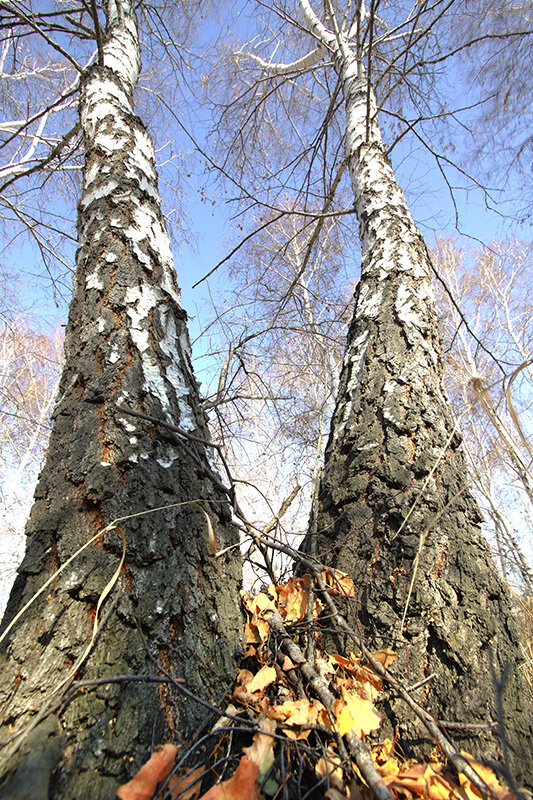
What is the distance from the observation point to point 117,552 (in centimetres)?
78

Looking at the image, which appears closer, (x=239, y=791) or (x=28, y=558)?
(x=239, y=791)

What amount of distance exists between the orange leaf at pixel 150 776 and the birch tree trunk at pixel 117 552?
42 millimetres

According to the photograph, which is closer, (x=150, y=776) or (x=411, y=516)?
(x=150, y=776)

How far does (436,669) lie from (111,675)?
71 centimetres

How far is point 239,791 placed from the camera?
0.55 meters

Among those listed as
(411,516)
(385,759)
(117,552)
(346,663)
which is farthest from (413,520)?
(117,552)

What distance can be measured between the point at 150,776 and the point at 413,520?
2.60 feet

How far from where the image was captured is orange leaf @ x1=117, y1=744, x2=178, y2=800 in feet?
1.73

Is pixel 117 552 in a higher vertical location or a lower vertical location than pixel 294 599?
higher

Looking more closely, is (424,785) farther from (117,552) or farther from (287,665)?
(117,552)

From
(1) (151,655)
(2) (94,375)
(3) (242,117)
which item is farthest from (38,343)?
(1) (151,655)

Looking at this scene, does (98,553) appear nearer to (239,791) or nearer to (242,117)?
(239,791)

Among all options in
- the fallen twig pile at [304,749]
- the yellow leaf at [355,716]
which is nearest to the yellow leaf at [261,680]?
the fallen twig pile at [304,749]

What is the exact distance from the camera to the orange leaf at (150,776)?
529 mm
